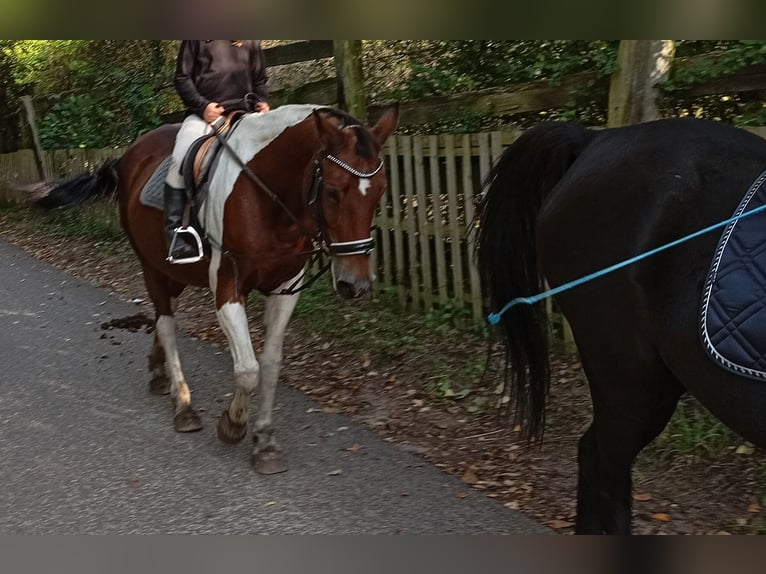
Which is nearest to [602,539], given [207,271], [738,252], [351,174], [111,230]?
[738,252]

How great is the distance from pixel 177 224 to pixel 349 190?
3.28 feet

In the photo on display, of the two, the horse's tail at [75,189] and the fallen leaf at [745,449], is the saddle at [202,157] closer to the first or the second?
the horse's tail at [75,189]

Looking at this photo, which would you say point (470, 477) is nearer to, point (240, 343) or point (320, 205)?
point (240, 343)

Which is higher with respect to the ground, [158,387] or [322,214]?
[322,214]

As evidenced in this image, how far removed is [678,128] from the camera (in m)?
2.29

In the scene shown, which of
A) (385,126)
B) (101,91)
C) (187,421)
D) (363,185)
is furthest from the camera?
(101,91)

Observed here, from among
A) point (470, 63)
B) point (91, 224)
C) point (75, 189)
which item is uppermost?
point (470, 63)

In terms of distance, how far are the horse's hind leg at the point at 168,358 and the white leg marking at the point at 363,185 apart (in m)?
1.62

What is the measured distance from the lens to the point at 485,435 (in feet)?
11.4

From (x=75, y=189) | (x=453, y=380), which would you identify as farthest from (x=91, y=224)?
(x=453, y=380)

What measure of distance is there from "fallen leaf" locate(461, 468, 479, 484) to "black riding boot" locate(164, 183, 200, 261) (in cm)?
151

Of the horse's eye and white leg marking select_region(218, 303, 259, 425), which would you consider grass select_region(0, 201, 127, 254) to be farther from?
the horse's eye

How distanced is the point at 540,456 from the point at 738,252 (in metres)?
1.55

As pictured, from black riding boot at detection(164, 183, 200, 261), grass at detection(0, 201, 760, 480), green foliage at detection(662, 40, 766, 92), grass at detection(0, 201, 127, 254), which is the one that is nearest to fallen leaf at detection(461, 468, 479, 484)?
grass at detection(0, 201, 760, 480)
